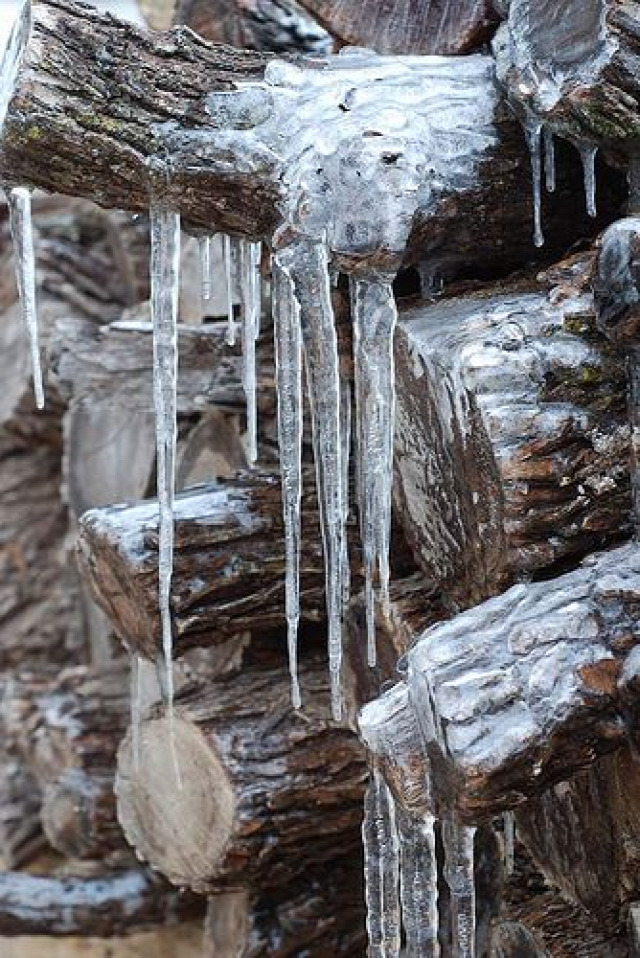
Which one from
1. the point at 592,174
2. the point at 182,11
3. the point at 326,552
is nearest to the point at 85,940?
the point at 326,552

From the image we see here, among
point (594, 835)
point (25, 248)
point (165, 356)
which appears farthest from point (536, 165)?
point (594, 835)

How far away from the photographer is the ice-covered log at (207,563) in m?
2.11

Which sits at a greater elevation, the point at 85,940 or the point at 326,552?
the point at 326,552

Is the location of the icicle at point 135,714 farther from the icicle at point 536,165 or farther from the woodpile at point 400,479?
the icicle at point 536,165

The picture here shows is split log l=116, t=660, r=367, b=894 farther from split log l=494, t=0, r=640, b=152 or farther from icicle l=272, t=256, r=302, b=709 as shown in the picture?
split log l=494, t=0, r=640, b=152

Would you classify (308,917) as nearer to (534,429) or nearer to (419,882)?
(419,882)

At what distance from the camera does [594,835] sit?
1.62 metres

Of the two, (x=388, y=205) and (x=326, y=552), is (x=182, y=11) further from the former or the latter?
(x=326, y=552)

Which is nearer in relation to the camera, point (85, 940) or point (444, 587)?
point (444, 587)

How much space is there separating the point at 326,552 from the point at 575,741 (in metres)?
0.48

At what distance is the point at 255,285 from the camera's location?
6.33 ft

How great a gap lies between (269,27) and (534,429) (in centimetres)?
109

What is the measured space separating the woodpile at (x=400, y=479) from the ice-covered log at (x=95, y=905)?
332 millimetres

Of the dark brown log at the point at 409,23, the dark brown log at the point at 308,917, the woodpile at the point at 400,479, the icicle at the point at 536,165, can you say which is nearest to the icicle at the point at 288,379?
the woodpile at the point at 400,479
